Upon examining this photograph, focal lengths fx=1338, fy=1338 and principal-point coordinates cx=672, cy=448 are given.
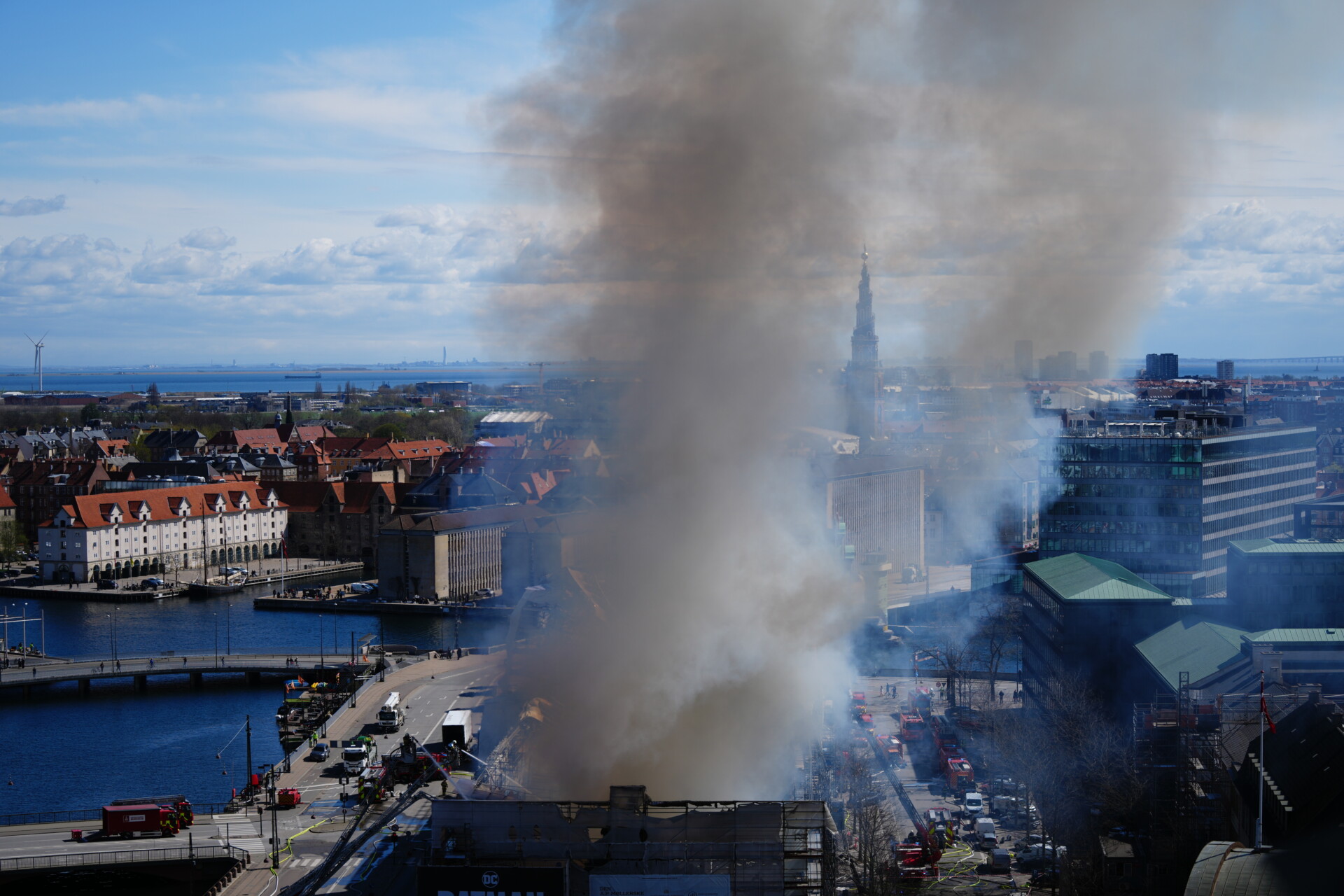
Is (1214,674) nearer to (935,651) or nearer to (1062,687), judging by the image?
(1062,687)

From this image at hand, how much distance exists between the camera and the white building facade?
46.6 meters

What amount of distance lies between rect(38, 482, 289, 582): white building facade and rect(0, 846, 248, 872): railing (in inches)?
1223

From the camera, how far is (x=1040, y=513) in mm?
33406

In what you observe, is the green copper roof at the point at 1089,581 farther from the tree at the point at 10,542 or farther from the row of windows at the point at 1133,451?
the tree at the point at 10,542

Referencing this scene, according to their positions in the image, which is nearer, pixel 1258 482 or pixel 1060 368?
pixel 1258 482

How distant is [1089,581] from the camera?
2433 cm

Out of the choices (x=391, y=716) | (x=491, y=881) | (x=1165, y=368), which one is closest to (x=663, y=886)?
(x=491, y=881)

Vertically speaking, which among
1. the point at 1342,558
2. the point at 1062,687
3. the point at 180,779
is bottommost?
the point at 180,779

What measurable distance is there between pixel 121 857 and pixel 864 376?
102 ft

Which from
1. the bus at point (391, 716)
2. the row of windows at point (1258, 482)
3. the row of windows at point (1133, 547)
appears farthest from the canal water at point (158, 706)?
the row of windows at point (1258, 482)

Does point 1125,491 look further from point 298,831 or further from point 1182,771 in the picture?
point 298,831

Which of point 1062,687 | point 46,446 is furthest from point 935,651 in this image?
point 46,446

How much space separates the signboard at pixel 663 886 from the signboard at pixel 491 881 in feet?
1.72

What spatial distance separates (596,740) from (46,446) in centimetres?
6738
